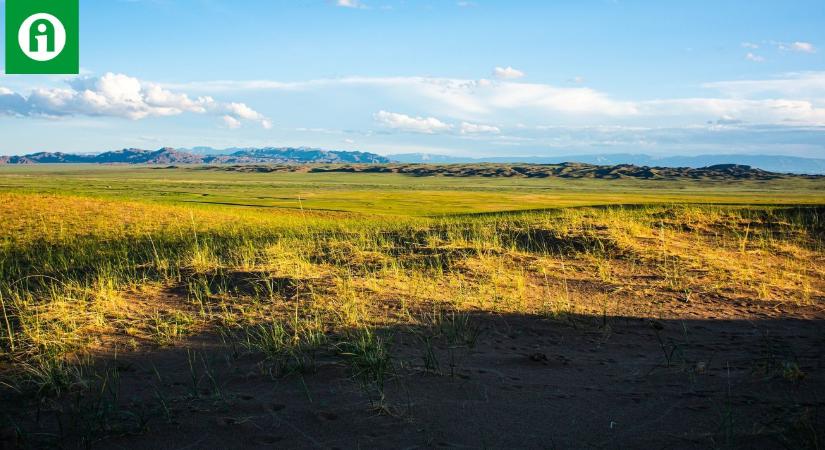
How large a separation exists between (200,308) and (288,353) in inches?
116

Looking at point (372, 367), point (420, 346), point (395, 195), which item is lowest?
point (420, 346)

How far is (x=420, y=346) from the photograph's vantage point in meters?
6.75

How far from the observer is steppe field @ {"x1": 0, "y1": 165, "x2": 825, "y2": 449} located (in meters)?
4.50

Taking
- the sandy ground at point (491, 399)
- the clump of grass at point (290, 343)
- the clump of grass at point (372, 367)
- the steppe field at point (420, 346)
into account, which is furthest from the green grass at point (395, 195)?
the clump of grass at point (372, 367)

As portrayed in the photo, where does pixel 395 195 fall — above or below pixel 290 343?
above

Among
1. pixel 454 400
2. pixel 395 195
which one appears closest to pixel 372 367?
pixel 454 400

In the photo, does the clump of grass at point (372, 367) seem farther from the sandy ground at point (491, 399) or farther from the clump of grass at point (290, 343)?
the clump of grass at point (290, 343)

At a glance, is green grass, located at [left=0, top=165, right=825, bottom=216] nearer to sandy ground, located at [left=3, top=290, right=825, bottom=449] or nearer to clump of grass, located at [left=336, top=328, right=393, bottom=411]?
sandy ground, located at [left=3, top=290, right=825, bottom=449]

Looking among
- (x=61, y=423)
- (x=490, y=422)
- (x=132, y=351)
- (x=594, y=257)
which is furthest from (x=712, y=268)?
(x=61, y=423)

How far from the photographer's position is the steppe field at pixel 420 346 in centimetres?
450

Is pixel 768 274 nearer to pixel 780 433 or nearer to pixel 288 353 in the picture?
pixel 780 433

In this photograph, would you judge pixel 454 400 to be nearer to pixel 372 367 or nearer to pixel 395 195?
pixel 372 367

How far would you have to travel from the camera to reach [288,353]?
20.3 feet

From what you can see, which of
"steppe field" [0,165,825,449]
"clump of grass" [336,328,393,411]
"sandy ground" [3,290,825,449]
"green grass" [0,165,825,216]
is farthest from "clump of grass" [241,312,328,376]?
"green grass" [0,165,825,216]
